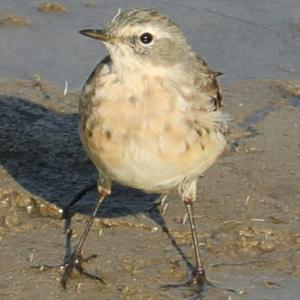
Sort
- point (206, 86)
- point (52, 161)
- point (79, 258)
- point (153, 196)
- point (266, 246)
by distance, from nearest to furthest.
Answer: point (206, 86), point (79, 258), point (266, 246), point (153, 196), point (52, 161)

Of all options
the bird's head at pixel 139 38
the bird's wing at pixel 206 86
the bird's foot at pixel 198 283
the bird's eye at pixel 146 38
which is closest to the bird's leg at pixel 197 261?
the bird's foot at pixel 198 283

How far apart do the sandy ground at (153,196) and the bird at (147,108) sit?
2.18 feet

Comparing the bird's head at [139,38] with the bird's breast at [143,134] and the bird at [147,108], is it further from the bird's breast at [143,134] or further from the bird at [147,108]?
the bird's breast at [143,134]

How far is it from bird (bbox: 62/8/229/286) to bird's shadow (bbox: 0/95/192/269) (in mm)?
837

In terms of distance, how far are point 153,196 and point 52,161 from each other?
80 centimetres

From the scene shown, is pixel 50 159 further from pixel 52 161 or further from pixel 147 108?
pixel 147 108

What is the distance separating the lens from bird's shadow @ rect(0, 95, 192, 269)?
25.0ft

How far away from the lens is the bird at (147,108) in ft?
20.6

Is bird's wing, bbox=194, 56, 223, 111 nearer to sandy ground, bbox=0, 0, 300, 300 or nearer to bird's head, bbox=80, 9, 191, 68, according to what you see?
bird's head, bbox=80, 9, 191, 68

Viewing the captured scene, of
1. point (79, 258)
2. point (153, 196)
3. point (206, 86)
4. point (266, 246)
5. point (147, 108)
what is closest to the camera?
point (147, 108)

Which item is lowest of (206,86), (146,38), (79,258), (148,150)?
(79,258)

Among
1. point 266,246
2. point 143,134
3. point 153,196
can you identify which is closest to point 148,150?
point 143,134

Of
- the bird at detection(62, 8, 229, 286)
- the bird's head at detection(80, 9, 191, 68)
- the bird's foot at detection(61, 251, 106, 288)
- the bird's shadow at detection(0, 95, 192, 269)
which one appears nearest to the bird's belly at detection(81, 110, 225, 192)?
the bird at detection(62, 8, 229, 286)

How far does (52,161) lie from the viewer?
26.6 feet
